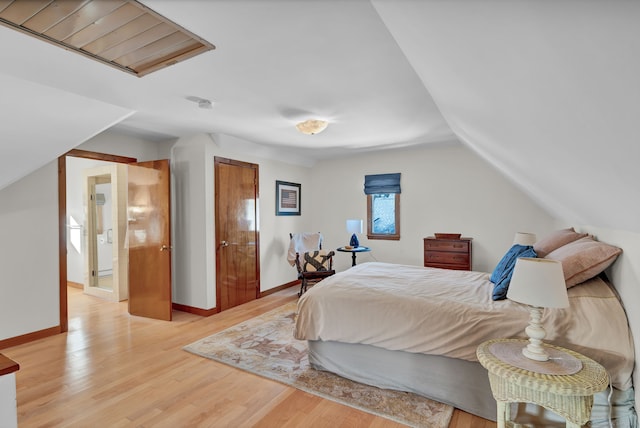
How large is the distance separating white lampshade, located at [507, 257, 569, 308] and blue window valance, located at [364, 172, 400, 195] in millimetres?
3601

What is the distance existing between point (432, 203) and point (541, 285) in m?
3.49

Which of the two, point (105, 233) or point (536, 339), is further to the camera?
point (105, 233)

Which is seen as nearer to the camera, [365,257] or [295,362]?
[295,362]

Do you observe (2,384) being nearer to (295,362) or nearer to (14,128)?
(295,362)

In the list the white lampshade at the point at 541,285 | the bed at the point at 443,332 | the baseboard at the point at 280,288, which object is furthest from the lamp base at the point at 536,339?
the baseboard at the point at 280,288

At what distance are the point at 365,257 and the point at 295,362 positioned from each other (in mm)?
2978

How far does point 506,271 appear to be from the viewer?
237 cm

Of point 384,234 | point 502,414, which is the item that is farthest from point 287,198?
point 502,414

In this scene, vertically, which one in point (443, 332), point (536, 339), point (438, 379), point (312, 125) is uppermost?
point (312, 125)

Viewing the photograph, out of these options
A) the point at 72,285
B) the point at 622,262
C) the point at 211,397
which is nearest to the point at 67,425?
the point at 211,397

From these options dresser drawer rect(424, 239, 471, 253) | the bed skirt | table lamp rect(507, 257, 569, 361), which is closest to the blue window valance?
dresser drawer rect(424, 239, 471, 253)

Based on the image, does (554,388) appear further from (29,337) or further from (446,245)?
(29,337)

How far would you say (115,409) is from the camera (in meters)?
2.10

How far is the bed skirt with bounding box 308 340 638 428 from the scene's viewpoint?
1.63 metres
